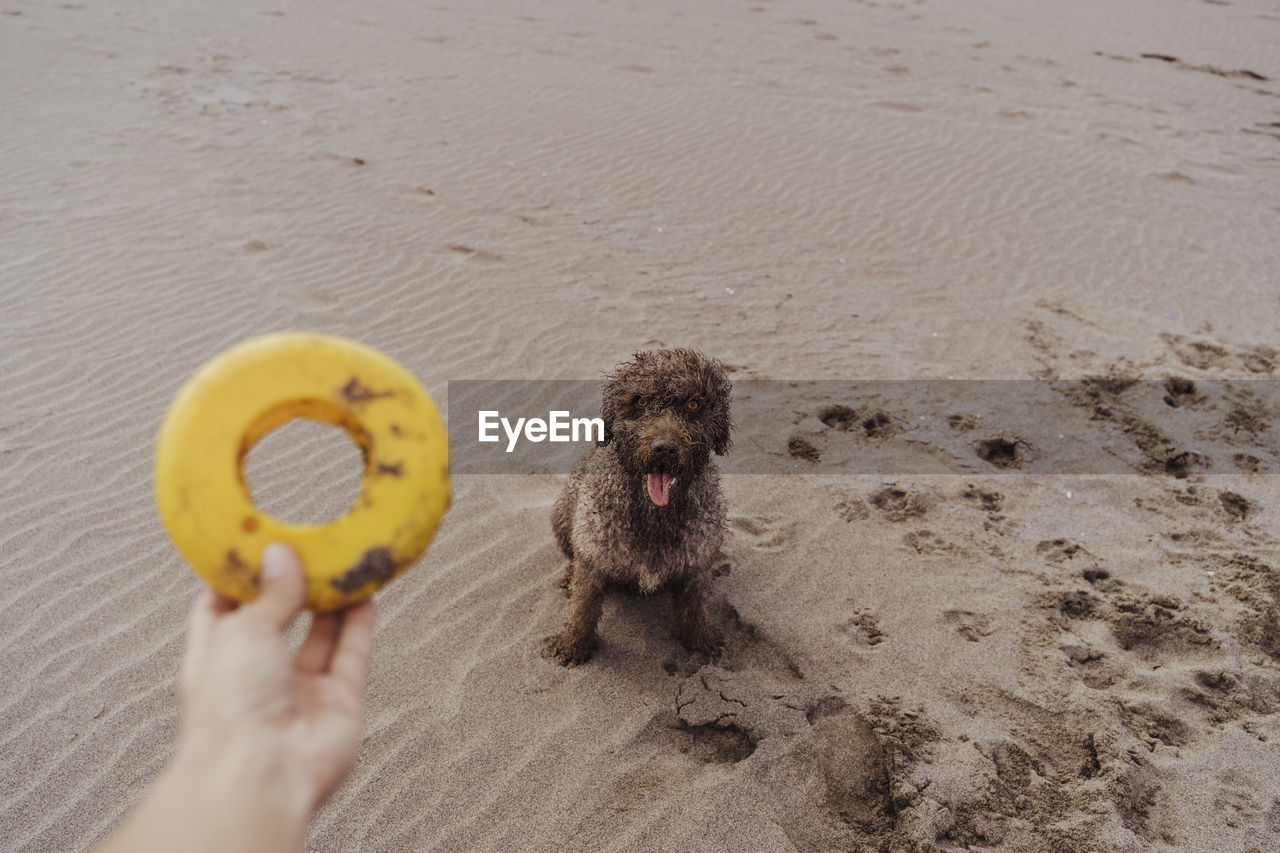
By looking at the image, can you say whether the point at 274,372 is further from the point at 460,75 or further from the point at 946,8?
the point at 946,8

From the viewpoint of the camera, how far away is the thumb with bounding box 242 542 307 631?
174cm

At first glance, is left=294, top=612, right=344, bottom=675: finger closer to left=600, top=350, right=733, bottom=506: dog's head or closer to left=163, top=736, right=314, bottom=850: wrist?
left=163, top=736, right=314, bottom=850: wrist

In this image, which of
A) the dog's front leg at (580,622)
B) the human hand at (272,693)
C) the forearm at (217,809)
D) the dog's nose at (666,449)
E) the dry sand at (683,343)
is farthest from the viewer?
the dog's front leg at (580,622)

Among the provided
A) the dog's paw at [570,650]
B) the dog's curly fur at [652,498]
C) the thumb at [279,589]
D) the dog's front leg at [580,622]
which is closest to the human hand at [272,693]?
the thumb at [279,589]

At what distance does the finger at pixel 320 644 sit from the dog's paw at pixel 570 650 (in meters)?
2.10

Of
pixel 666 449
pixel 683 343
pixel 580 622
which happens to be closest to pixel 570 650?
pixel 580 622

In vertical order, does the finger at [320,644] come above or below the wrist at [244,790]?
below

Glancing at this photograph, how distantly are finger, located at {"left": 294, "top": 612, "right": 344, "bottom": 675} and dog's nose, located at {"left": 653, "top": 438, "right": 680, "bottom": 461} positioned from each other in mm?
1634

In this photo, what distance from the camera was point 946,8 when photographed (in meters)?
19.4

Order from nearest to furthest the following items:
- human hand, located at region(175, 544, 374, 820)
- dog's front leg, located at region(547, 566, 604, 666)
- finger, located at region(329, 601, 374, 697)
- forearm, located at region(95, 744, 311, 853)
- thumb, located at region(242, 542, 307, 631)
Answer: forearm, located at region(95, 744, 311, 853) < human hand, located at region(175, 544, 374, 820) < thumb, located at region(242, 542, 307, 631) < finger, located at region(329, 601, 374, 697) < dog's front leg, located at region(547, 566, 604, 666)

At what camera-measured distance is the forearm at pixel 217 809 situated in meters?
1.35

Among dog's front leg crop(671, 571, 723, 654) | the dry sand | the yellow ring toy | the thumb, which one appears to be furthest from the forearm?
dog's front leg crop(671, 571, 723, 654)

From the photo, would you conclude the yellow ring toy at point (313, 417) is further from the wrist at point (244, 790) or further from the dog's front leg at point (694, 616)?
the dog's front leg at point (694, 616)

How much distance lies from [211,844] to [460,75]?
44.3ft
